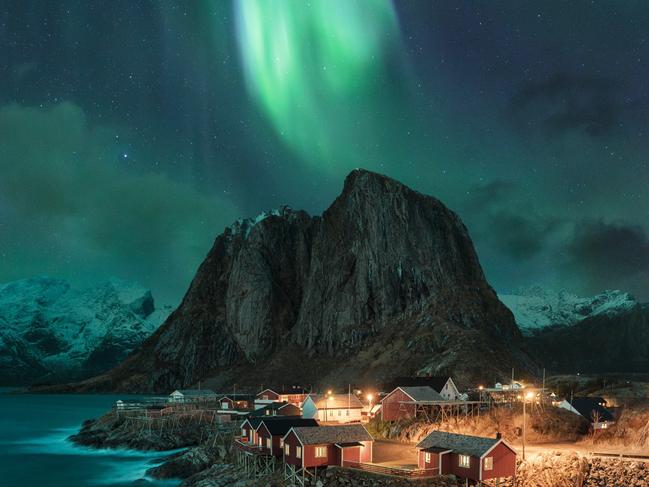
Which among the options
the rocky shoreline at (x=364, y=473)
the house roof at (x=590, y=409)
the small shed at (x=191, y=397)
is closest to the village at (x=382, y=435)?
the house roof at (x=590, y=409)

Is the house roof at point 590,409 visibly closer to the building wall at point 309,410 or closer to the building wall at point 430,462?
the building wall at point 430,462

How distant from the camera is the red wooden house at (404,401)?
76.3m

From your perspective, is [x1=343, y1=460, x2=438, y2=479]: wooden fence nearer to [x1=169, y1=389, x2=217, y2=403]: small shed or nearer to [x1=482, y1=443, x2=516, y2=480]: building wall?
[x1=482, y1=443, x2=516, y2=480]: building wall

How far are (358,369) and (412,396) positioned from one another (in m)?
95.9

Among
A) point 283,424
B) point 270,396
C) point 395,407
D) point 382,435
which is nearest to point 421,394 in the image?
point 395,407

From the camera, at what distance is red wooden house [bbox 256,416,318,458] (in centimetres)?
5769

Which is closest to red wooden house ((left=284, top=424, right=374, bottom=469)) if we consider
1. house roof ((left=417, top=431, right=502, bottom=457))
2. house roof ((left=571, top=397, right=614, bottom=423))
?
house roof ((left=417, top=431, right=502, bottom=457))

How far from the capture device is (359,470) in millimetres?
49906

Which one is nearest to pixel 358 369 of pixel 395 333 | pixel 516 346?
pixel 395 333

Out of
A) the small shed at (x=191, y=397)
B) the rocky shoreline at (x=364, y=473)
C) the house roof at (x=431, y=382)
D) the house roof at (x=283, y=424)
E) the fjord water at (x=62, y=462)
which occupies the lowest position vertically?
the fjord water at (x=62, y=462)

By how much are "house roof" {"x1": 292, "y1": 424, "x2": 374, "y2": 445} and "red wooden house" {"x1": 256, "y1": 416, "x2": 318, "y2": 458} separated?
2.13 m

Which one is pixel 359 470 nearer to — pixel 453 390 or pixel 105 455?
pixel 453 390

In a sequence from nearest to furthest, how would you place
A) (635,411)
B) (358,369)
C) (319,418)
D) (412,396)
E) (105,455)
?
1. (635,411)
2. (412,396)
3. (319,418)
4. (105,455)
5. (358,369)

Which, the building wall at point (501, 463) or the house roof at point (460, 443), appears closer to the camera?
the building wall at point (501, 463)
